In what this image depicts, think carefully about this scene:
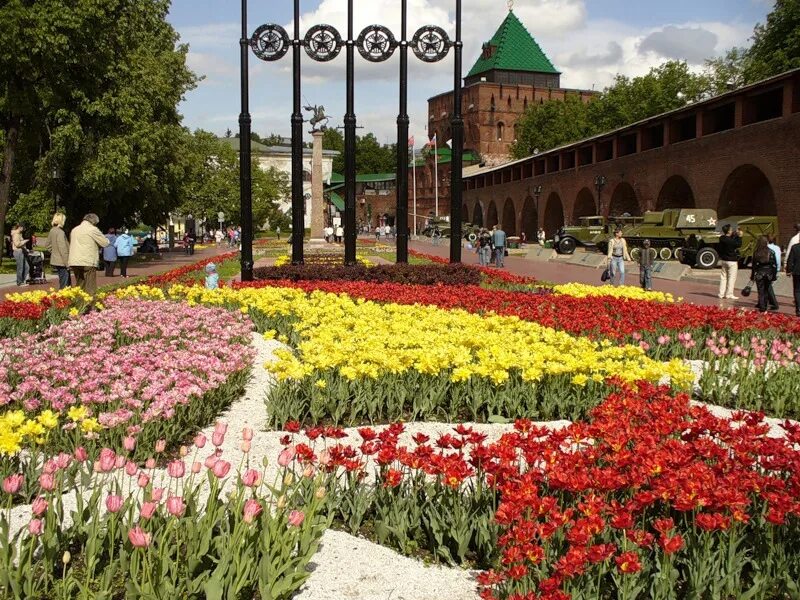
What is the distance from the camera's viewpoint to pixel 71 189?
98.8 ft

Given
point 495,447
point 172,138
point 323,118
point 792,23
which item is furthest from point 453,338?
A: point 792,23

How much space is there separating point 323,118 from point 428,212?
5954cm

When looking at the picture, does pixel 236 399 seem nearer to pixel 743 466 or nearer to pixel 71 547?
pixel 71 547

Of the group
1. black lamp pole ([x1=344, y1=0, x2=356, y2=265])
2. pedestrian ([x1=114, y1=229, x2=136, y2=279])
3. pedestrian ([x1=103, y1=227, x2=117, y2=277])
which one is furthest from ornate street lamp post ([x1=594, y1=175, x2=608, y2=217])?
black lamp pole ([x1=344, y1=0, x2=356, y2=265])

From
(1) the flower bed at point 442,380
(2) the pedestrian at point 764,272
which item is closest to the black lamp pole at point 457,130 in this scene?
(2) the pedestrian at point 764,272

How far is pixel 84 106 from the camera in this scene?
2700 centimetres

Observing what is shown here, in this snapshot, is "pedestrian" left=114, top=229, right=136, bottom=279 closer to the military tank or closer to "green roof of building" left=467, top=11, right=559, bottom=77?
the military tank

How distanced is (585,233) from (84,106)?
23.0 meters

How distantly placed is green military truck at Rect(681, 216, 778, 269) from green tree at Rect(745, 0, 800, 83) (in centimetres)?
1771

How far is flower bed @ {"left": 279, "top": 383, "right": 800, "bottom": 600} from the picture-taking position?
3.03 meters

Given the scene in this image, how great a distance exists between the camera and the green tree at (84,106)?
24.2 meters

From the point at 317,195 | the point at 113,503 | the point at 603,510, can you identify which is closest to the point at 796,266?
the point at 603,510

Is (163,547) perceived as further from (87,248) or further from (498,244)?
(498,244)

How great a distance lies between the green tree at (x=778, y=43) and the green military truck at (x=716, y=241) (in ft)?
58.1
